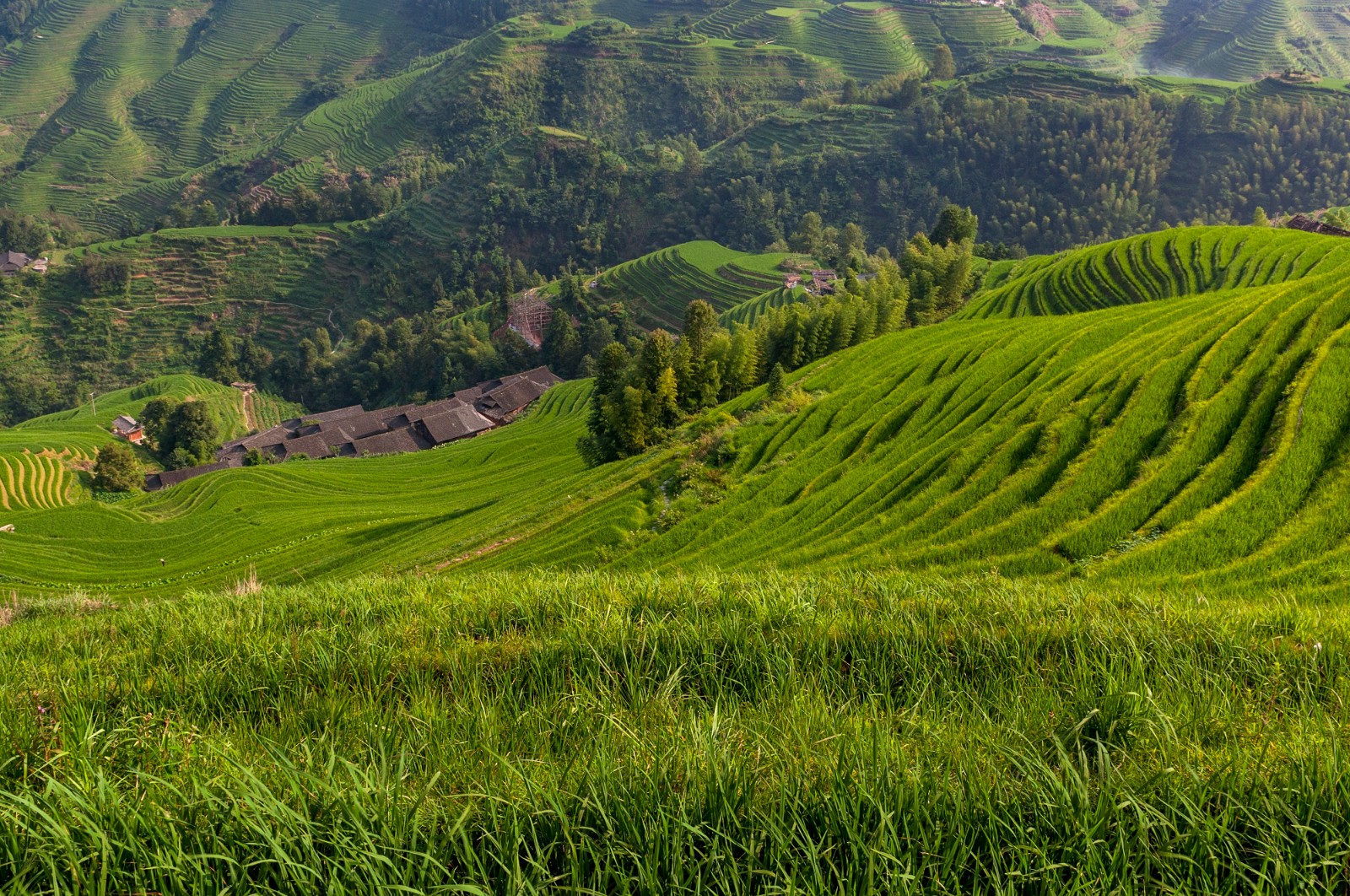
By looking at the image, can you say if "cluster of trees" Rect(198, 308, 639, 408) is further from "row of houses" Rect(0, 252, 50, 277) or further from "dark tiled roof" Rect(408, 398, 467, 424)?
"row of houses" Rect(0, 252, 50, 277)

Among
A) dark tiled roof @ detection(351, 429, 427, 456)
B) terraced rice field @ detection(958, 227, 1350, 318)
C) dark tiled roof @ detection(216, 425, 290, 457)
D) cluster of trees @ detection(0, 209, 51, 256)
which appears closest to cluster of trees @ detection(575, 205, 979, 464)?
terraced rice field @ detection(958, 227, 1350, 318)

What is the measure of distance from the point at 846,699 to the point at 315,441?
3541 inches

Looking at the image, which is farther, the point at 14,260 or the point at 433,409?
the point at 14,260

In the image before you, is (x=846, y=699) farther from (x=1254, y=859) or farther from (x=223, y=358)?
(x=223, y=358)

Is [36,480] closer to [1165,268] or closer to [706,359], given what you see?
[706,359]

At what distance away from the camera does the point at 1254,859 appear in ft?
11.5

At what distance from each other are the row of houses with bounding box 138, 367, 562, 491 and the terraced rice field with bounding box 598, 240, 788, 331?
24.7 metres

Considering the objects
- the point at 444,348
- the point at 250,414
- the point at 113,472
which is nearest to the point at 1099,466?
the point at 113,472

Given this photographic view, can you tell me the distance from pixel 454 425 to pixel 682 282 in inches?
1818

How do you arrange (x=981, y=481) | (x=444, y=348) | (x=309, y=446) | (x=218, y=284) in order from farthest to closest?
(x=218, y=284)
(x=444, y=348)
(x=309, y=446)
(x=981, y=481)

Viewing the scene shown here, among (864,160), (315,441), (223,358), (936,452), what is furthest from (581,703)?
(864,160)

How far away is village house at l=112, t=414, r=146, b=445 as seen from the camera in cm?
8331

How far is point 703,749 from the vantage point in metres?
4.09

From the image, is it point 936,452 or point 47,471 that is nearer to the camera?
point 936,452
